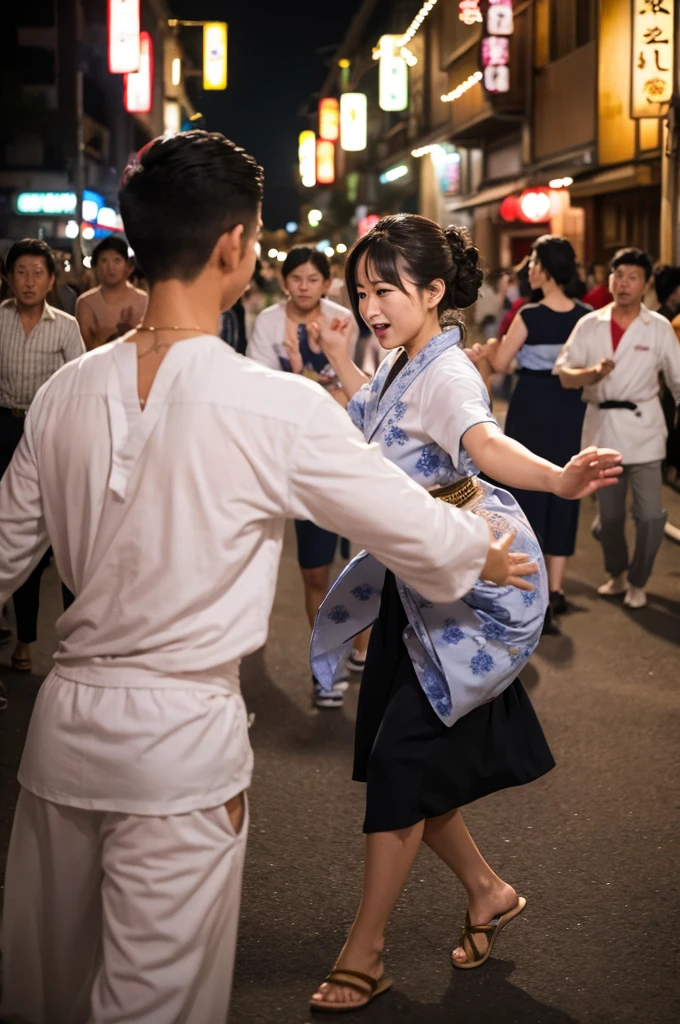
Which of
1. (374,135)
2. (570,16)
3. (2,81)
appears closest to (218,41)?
(374,135)

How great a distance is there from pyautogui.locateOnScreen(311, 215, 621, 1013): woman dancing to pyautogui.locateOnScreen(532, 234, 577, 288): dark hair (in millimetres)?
4233

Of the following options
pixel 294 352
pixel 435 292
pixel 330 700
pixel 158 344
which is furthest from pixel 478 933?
pixel 294 352

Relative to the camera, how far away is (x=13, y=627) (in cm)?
803

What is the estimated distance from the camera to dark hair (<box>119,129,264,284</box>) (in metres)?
2.37

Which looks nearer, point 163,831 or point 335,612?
point 163,831

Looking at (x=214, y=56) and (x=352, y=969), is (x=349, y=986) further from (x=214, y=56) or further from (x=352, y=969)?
(x=214, y=56)

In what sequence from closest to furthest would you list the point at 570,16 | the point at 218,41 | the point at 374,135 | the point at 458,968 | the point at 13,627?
the point at 458,968, the point at 13,627, the point at 570,16, the point at 218,41, the point at 374,135

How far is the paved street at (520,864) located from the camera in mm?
3650

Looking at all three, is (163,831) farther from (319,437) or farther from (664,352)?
(664,352)

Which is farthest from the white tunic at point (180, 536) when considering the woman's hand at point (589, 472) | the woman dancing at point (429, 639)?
the woman dancing at point (429, 639)

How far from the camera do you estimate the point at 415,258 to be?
3637mm

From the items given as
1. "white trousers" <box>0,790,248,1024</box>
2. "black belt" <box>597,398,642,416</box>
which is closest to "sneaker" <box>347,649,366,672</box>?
"black belt" <box>597,398,642,416</box>

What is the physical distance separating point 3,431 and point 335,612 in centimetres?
390

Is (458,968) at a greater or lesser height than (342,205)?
lesser
